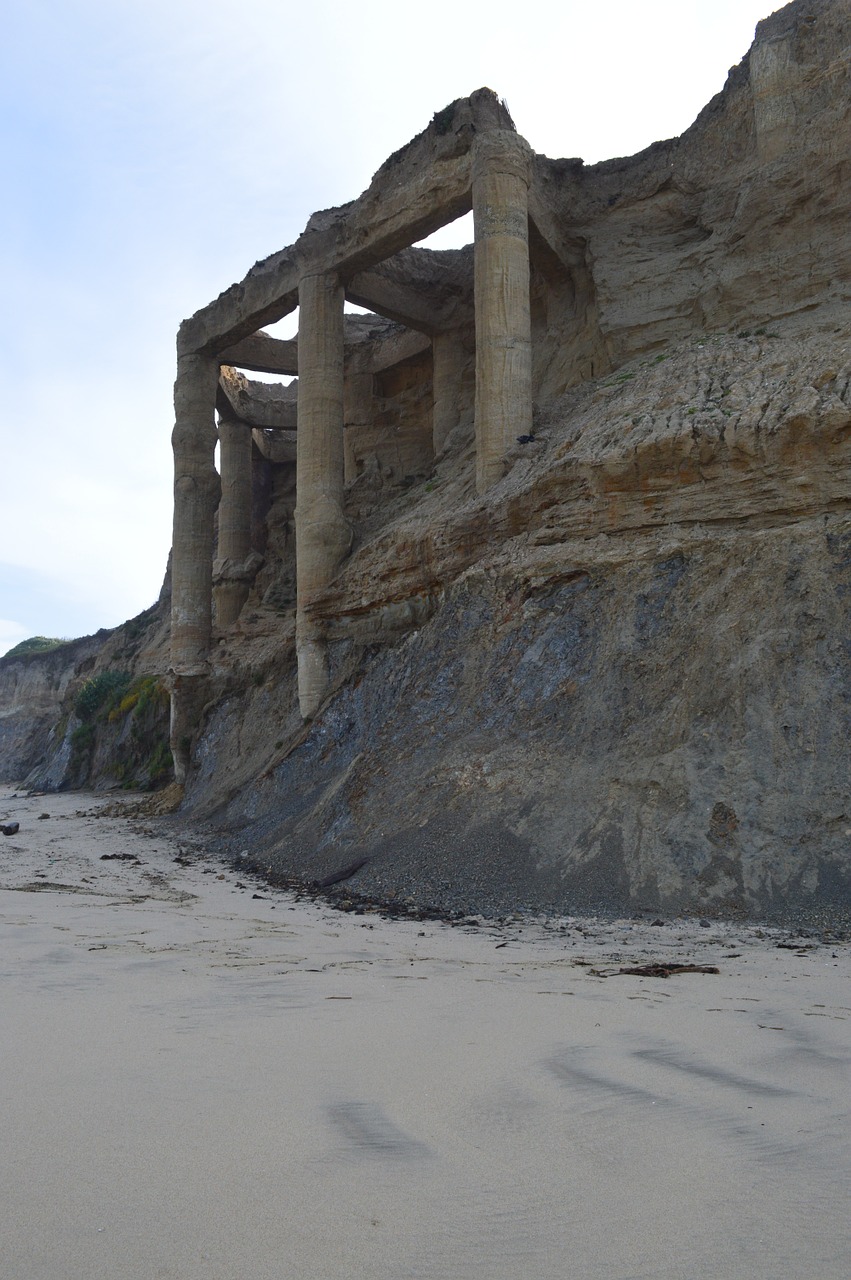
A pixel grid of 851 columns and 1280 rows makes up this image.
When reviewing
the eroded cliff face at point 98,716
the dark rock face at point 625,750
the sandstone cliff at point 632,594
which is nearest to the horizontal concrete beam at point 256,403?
the sandstone cliff at point 632,594

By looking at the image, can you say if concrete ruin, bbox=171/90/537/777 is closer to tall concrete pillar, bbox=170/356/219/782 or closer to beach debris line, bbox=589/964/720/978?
tall concrete pillar, bbox=170/356/219/782

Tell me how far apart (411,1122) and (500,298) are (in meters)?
16.7

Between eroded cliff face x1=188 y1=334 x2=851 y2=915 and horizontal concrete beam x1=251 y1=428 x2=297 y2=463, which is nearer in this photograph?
eroded cliff face x1=188 y1=334 x2=851 y2=915

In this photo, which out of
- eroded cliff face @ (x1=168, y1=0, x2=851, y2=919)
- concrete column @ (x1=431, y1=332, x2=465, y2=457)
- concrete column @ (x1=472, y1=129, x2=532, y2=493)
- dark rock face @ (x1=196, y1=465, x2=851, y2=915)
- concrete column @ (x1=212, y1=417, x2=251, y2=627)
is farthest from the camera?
concrete column @ (x1=212, y1=417, x2=251, y2=627)

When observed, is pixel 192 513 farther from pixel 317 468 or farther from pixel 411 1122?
pixel 411 1122

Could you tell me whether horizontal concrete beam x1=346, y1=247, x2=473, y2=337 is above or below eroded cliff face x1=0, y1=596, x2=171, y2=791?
above

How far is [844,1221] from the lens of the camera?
7.15ft

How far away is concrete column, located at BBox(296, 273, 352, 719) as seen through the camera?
19.8 meters

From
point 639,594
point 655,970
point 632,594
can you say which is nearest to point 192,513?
point 632,594

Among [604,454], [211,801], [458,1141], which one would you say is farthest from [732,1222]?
[211,801]

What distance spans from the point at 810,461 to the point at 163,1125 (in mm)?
11291

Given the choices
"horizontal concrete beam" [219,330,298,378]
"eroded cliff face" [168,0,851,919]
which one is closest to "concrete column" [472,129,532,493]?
"eroded cliff face" [168,0,851,919]

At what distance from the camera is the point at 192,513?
2616 cm

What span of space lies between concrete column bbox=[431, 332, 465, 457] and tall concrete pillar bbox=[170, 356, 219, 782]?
Answer: 6.72m
